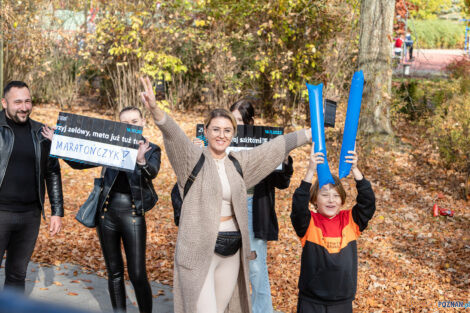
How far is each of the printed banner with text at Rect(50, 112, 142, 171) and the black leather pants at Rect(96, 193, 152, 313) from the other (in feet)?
1.09

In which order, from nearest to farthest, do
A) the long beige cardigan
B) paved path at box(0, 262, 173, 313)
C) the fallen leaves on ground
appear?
the long beige cardigan → paved path at box(0, 262, 173, 313) → the fallen leaves on ground

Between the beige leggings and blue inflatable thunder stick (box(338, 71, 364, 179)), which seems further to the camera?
the beige leggings

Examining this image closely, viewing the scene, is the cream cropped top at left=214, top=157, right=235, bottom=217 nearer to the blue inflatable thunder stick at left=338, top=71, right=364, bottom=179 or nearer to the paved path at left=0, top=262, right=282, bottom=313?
the blue inflatable thunder stick at left=338, top=71, right=364, bottom=179

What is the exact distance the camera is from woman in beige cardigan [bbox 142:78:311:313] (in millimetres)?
3684

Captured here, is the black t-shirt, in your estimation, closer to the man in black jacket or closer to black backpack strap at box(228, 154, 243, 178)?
the man in black jacket

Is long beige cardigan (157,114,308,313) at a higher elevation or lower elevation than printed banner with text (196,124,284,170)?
lower

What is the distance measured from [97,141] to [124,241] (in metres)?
0.88

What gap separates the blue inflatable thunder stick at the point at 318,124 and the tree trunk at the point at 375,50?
29.5ft

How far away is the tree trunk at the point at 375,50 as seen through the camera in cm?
1243

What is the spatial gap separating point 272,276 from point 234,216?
3.49 meters

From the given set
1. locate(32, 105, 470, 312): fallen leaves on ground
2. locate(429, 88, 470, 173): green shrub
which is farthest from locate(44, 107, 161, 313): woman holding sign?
locate(429, 88, 470, 173): green shrub

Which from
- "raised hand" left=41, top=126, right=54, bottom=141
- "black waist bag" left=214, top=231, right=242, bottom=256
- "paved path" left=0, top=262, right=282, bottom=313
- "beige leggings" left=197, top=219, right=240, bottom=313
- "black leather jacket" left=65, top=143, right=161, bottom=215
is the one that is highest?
"raised hand" left=41, top=126, right=54, bottom=141

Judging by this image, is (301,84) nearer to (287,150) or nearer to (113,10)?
(113,10)

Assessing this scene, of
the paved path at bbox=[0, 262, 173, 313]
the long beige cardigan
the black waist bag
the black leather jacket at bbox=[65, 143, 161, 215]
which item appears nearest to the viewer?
the long beige cardigan
